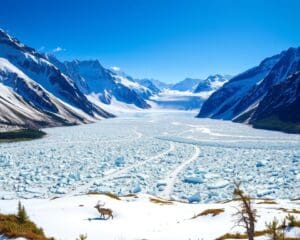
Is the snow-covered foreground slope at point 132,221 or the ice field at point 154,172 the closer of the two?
the snow-covered foreground slope at point 132,221

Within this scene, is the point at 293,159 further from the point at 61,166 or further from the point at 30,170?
the point at 30,170

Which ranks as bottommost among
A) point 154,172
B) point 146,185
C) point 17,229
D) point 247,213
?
point 146,185

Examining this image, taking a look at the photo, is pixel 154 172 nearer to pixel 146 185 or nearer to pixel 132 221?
pixel 146 185

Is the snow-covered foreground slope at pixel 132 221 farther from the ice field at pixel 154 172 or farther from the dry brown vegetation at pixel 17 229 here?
the ice field at pixel 154 172

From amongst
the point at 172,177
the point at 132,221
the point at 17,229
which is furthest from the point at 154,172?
the point at 17,229

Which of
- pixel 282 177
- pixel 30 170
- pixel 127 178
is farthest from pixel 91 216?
pixel 30 170

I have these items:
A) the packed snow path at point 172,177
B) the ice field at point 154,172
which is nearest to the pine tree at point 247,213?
the ice field at point 154,172
